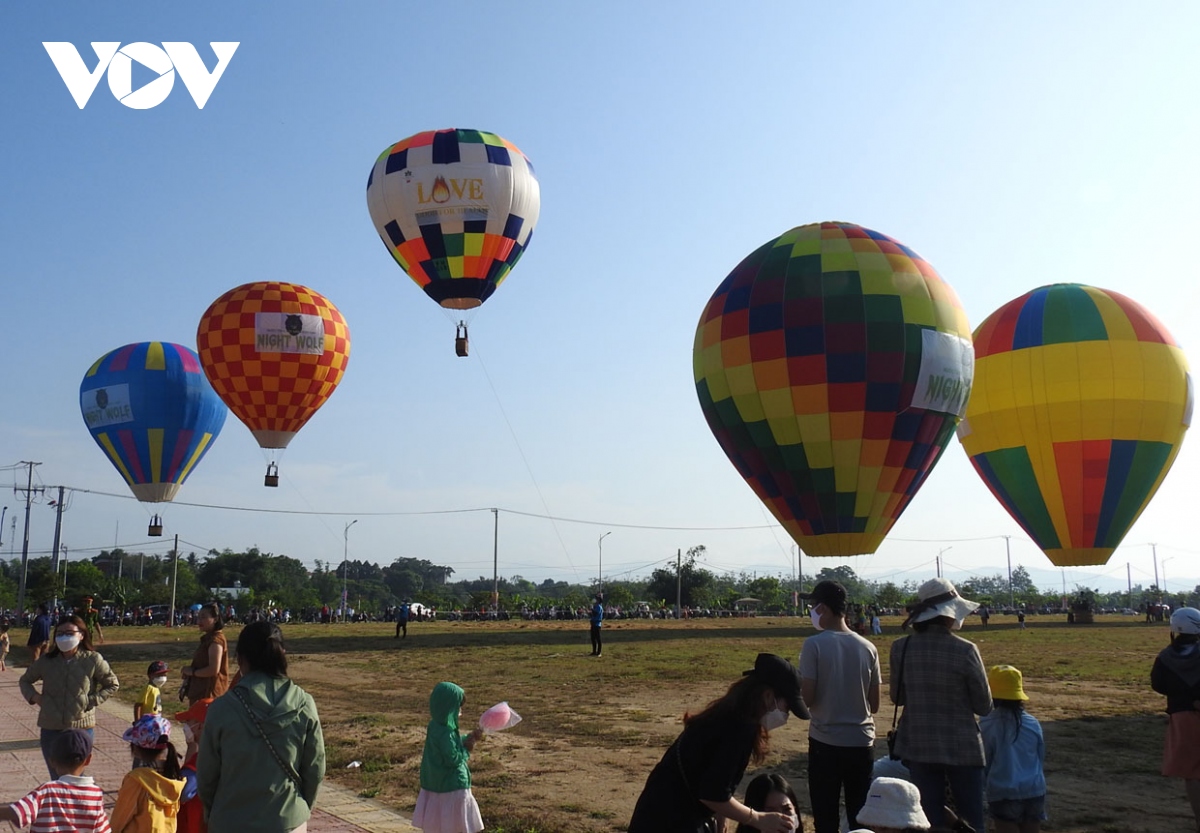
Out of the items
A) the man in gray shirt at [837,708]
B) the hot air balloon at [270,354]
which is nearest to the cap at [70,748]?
the man in gray shirt at [837,708]

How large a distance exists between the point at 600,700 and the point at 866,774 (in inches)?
393

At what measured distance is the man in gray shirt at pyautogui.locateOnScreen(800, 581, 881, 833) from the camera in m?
5.77

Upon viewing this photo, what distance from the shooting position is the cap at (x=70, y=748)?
473 cm

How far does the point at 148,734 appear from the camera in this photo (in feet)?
15.6

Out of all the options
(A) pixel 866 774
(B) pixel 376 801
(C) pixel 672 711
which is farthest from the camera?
(C) pixel 672 711

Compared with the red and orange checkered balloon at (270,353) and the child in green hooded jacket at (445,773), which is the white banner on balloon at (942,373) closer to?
the child in green hooded jacket at (445,773)

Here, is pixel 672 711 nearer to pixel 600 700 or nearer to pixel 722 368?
pixel 600 700

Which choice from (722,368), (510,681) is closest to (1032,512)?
(722,368)

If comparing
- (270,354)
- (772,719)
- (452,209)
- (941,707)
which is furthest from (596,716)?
(270,354)

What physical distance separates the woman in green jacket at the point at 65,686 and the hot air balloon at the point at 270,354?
23772 millimetres

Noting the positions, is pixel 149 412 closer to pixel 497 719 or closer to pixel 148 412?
pixel 148 412

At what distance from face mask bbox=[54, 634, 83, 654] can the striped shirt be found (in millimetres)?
3668

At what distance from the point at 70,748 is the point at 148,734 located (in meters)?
0.36

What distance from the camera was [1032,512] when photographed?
2752cm
